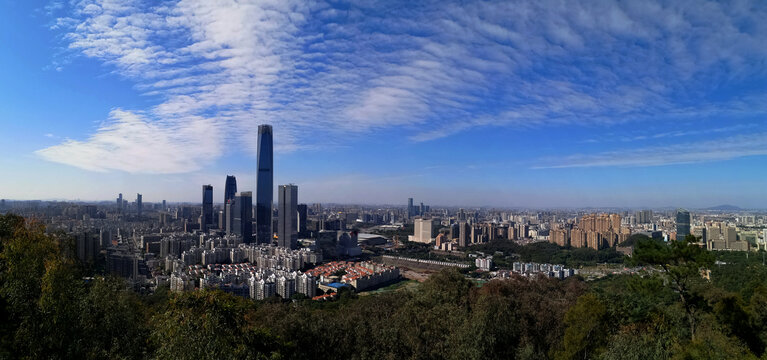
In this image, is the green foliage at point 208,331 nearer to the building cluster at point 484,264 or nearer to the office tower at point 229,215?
the building cluster at point 484,264

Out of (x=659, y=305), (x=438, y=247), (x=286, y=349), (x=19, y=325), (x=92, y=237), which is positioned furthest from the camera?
(x=438, y=247)

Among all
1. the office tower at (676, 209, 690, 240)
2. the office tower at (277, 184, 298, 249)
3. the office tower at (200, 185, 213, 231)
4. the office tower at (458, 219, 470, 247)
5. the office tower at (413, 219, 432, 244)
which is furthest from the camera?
the office tower at (200, 185, 213, 231)

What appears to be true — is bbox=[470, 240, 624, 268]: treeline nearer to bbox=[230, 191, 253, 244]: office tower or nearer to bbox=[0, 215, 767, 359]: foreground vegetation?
bbox=[0, 215, 767, 359]: foreground vegetation

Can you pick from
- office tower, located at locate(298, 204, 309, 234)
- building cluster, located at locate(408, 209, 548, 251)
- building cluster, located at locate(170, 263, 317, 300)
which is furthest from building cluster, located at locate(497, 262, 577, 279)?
office tower, located at locate(298, 204, 309, 234)

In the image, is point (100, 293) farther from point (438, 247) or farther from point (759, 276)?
point (438, 247)

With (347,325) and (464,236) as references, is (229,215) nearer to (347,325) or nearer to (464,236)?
(464,236)

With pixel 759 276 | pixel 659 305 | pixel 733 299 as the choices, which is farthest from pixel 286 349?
pixel 759 276
